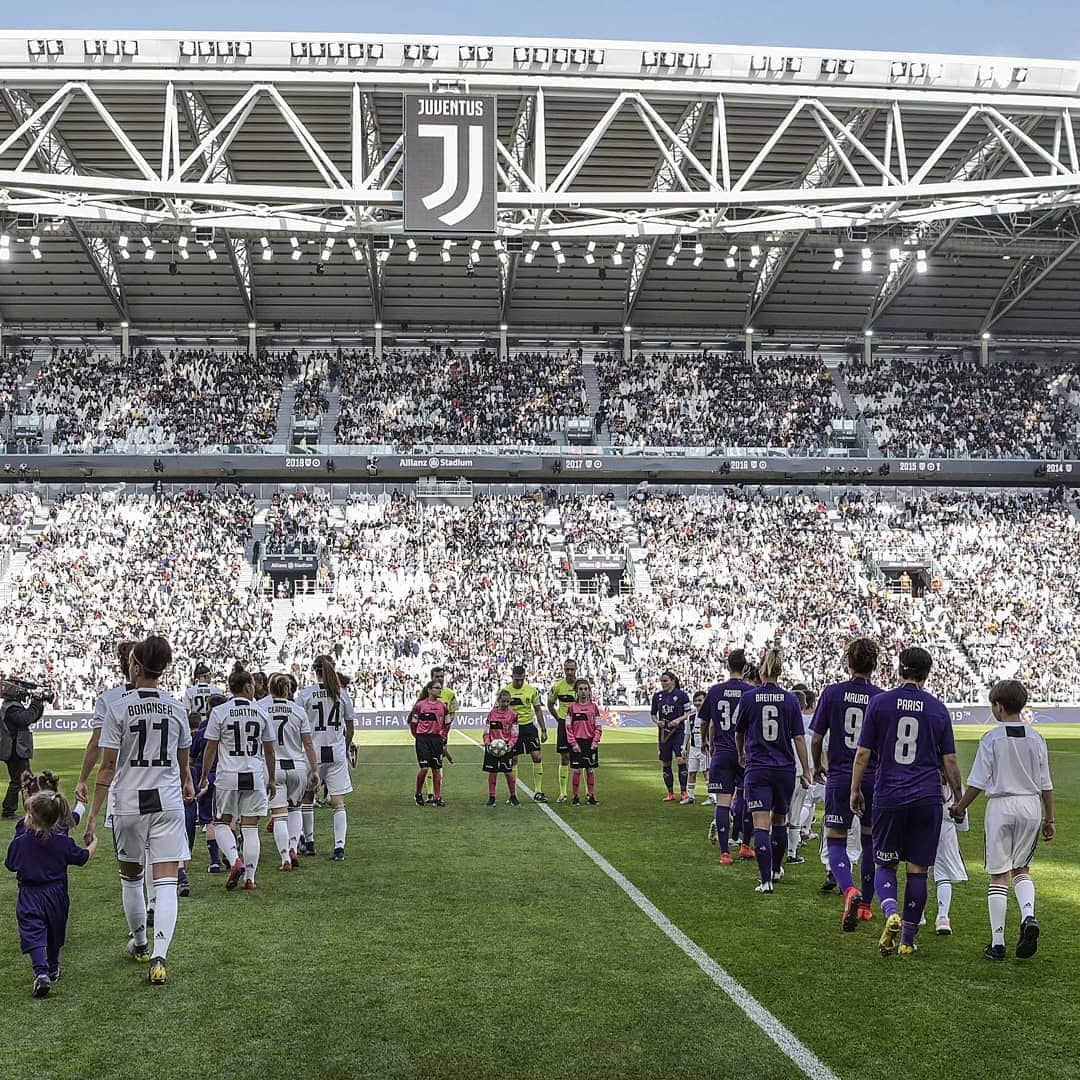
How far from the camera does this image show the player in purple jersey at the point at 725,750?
37.6ft

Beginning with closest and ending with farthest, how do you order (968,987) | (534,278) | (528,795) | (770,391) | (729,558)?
(968,987) < (528,795) < (729,558) < (534,278) < (770,391)

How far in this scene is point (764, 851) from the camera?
977cm

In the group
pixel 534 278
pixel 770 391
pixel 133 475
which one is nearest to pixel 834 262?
pixel 770 391

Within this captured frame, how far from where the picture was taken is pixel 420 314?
50406 mm

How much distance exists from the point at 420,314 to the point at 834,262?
54.7 ft

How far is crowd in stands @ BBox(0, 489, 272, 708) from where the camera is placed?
124ft

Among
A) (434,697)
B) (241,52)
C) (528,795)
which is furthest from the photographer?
(241,52)

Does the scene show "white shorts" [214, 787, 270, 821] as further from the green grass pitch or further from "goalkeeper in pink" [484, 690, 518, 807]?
"goalkeeper in pink" [484, 690, 518, 807]

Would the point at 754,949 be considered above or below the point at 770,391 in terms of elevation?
below

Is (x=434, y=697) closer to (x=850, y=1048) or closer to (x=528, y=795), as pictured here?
(x=528, y=795)

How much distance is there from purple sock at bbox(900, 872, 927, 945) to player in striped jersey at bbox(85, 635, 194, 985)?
14.4 ft

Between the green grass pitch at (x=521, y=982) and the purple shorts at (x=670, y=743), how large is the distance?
4616 mm

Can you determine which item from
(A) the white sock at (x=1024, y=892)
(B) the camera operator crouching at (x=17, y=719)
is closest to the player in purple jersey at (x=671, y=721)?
(B) the camera operator crouching at (x=17, y=719)

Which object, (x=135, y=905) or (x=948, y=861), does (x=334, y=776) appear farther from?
(x=948, y=861)
